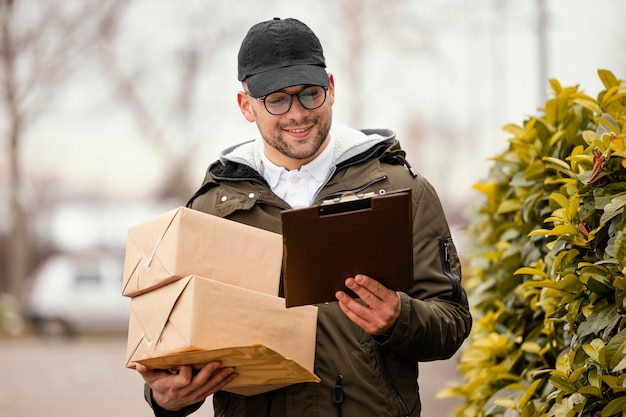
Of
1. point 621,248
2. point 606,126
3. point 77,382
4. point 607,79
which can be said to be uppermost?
point 607,79

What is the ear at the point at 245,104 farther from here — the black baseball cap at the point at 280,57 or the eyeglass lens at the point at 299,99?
the eyeglass lens at the point at 299,99

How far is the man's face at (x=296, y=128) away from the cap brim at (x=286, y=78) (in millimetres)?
37

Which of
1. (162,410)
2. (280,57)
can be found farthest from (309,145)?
(162,410)

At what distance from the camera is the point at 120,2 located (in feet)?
67.3

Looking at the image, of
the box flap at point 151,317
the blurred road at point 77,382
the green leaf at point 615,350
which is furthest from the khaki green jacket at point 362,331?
the blurred road at point 77,382

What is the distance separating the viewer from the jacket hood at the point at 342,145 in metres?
3.08

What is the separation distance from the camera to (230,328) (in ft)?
8.87

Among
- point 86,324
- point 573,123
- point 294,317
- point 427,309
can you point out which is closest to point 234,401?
point 294,317

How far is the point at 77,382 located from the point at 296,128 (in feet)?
33.8

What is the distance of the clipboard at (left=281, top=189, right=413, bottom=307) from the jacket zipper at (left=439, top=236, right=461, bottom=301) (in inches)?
14.1

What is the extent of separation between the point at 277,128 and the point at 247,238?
367 mm

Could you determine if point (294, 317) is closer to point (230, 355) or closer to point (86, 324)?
point (230, 355)

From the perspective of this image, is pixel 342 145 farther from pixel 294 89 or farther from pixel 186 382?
pixel 186 382

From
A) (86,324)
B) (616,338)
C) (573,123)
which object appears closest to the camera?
(616,338)
